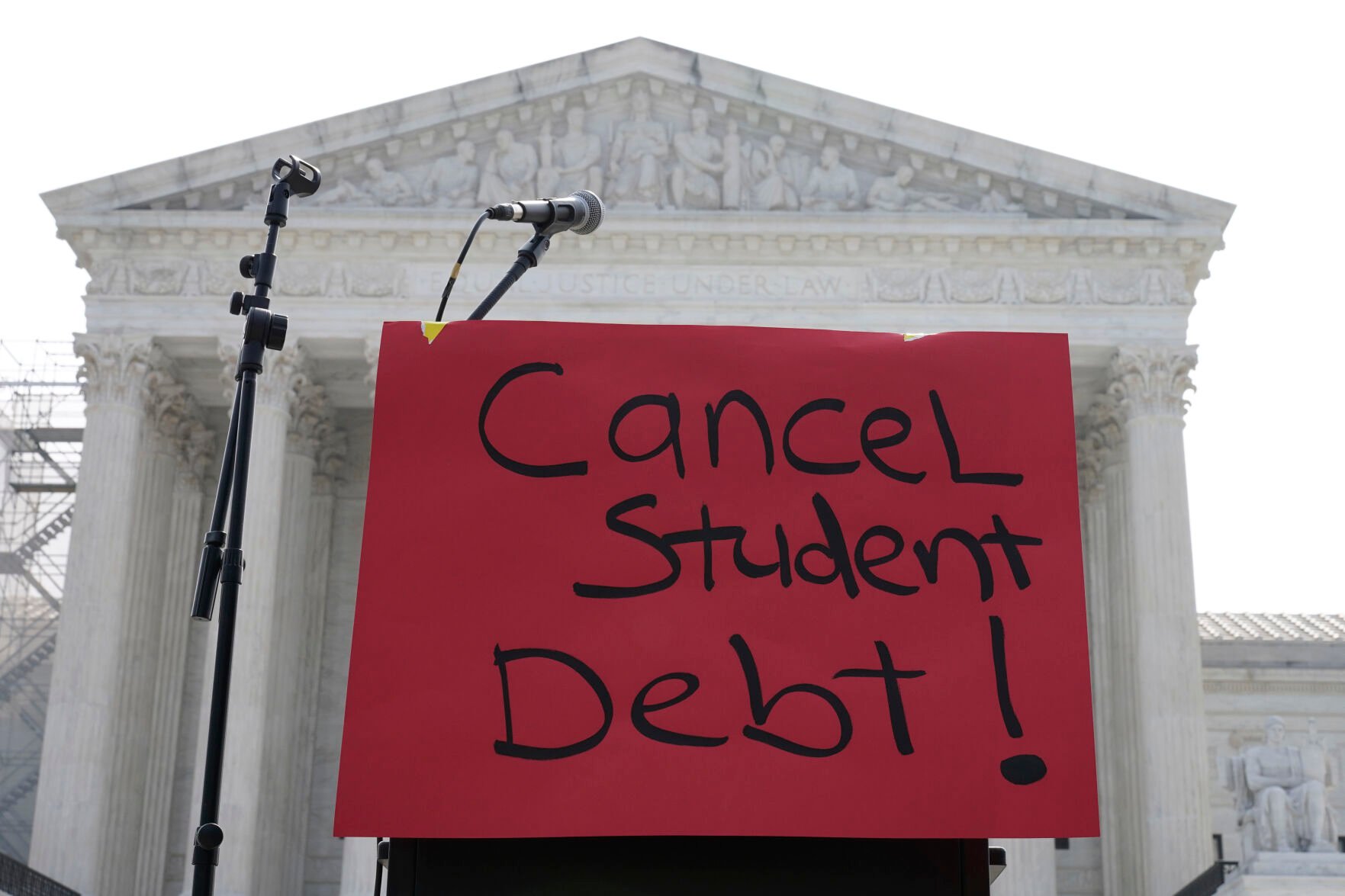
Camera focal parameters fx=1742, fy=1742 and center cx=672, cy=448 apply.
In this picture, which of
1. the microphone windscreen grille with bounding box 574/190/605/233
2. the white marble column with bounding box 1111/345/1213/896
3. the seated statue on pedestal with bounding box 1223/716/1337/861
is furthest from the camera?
the white marble column with bounding box 1111/345/1213/896

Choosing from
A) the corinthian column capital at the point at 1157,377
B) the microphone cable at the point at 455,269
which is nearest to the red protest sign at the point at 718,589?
the microphone cable at the point at 455,269

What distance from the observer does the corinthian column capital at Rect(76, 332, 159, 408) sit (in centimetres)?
3359

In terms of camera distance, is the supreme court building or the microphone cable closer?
the microphone cable

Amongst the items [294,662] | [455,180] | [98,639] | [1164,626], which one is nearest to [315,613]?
[294,662]

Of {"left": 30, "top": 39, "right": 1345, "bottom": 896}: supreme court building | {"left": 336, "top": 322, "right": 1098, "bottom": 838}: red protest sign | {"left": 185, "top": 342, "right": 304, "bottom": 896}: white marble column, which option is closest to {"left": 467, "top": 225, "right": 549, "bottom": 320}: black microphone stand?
{"left": 336, "top": 322, "right": 1098, "bottom": 838}: red protest sign

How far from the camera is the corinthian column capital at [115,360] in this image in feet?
110

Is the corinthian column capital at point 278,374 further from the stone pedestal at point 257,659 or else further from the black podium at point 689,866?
the black podium at point 689,866

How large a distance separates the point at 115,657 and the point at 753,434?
2788 cm

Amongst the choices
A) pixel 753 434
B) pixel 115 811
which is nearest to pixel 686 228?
pixel 115 811

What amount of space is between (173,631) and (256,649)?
19.7ft

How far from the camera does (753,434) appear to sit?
692cm

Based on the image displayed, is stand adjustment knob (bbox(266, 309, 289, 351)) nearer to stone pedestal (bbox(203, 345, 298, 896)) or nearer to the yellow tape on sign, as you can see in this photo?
the yellow tape on sign

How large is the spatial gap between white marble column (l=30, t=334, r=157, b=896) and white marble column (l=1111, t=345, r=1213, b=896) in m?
18.8

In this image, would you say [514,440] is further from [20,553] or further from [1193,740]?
[20,553]
